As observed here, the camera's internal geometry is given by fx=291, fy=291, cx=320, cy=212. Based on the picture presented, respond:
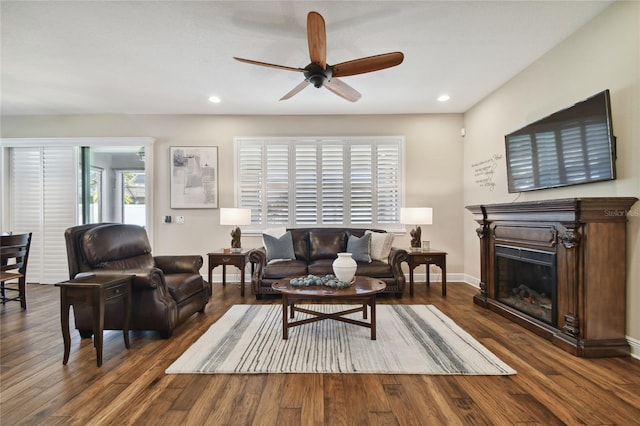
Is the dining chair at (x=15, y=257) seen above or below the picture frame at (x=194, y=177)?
below

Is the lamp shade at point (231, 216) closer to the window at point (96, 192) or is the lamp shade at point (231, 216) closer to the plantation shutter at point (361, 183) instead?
the plantation shutter at point (361, 183)

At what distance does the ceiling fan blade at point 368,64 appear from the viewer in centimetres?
238

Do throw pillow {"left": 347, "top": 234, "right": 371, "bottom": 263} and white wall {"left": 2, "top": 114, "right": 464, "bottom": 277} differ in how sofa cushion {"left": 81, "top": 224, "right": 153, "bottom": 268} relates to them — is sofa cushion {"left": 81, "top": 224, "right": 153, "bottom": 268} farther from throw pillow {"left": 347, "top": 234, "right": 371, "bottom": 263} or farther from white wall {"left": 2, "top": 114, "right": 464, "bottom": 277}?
throw pillow {"left": 347, "top": 234, "right": 371, "bottom": 263}

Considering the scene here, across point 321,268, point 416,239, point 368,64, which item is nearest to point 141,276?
point 321,268

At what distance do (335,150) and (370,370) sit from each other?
3.62 m

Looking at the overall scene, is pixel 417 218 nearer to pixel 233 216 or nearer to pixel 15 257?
pixel 233 216

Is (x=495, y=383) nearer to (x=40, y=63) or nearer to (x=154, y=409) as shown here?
(x=154, y=409)

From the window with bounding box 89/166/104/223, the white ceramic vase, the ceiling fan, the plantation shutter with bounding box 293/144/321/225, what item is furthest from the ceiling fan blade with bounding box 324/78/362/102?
the window with bounding box 89/166/104/223

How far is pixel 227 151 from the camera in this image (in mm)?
4953

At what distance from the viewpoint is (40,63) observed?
127 inches

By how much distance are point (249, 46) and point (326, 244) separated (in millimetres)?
2786

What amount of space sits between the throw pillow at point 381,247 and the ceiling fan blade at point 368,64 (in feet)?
7.84

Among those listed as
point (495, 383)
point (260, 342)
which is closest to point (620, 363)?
point (495, 383)

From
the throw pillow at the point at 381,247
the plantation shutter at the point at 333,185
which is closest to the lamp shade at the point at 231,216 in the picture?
the plantation shutter at the point at 333,185
